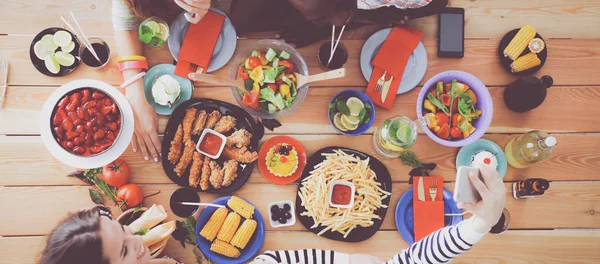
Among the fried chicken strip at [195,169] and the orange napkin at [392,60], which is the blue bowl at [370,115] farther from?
the fried chicken strip at [195,169]

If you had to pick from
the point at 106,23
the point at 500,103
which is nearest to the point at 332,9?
the point at 500,103

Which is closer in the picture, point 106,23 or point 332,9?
point 332,9

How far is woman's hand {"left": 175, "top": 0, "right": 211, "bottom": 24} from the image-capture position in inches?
75.0

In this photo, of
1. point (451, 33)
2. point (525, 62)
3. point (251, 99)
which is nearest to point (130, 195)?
point (251, 99)

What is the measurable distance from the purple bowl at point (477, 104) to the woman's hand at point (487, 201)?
0.51m

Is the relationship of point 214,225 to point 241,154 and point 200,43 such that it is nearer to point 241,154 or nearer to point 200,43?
point 241,154

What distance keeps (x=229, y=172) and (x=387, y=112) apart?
0.89 m

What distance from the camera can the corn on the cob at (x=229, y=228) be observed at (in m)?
2.00

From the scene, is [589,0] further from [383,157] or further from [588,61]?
[383,157]

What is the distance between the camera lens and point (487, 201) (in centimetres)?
154

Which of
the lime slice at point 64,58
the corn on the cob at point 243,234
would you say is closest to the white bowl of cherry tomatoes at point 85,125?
the lime slice at point 64,58

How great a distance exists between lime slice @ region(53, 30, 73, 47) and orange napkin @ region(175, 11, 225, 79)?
567 millimetres

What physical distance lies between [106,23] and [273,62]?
A: 928mm

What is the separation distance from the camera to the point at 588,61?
2.28 metres
